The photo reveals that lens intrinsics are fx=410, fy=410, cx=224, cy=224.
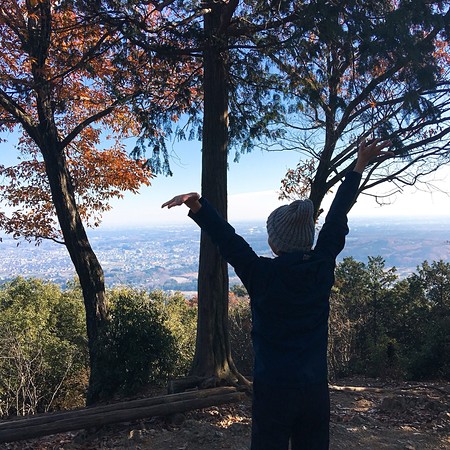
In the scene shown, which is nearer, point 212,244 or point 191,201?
point 191,201

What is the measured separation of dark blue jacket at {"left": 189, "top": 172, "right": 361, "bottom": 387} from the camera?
1.57 m

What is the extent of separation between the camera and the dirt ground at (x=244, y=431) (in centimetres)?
368

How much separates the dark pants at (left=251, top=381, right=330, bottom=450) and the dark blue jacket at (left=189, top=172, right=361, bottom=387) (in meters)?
0.04

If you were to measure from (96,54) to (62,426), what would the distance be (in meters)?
4.64

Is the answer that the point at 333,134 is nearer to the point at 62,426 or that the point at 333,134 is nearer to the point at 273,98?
the point at 273,98

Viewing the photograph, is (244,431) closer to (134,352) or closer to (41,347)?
(134,352)

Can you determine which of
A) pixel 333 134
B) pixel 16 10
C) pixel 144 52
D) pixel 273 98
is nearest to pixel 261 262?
pixel 333 134

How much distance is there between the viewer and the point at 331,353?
9906mm

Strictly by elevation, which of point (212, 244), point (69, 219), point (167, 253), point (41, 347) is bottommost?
point (41, 347)

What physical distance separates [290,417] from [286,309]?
422 millimetres

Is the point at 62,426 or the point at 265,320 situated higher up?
the point at 265,320

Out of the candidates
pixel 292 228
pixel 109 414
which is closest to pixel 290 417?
pixel 292 228

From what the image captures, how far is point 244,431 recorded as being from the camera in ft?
12.8

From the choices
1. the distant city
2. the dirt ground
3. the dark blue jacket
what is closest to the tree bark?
the dirt ground
